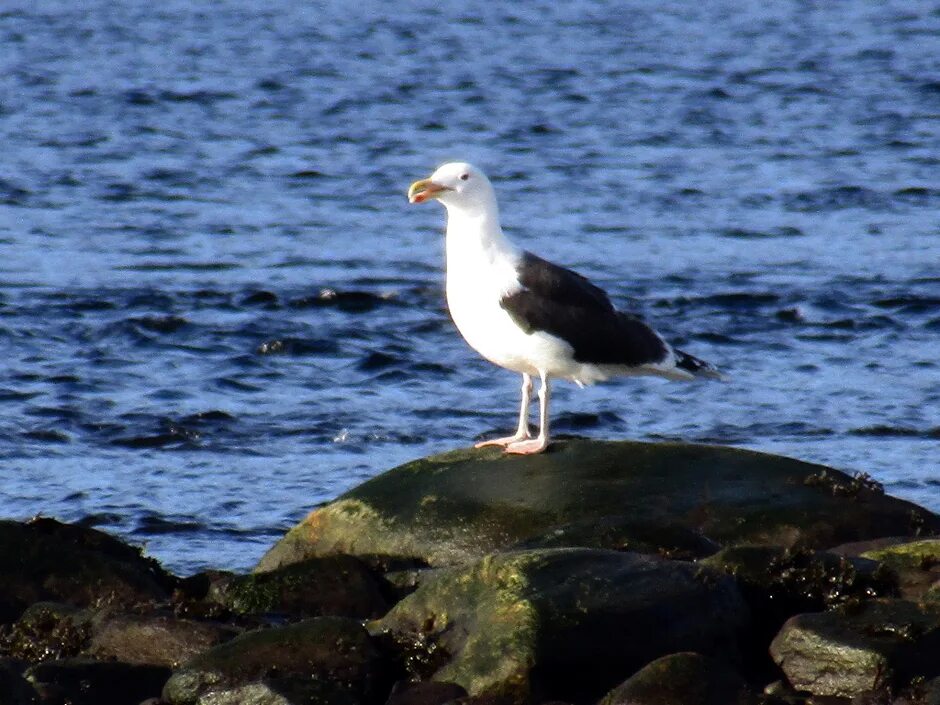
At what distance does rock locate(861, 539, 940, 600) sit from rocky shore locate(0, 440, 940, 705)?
0.03 feet

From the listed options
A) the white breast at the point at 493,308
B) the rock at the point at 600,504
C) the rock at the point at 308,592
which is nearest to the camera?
the rock at the point at 308,592

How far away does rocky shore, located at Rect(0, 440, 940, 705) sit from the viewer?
6.18 metres

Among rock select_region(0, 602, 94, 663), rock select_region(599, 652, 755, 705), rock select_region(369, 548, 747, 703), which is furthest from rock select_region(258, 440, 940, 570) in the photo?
rock select_region(599, 652, 755, 705)

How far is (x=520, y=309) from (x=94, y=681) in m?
3.12

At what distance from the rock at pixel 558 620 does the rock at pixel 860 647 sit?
10.1 inches

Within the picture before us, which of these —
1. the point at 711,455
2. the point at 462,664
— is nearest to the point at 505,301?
the point at 711,455

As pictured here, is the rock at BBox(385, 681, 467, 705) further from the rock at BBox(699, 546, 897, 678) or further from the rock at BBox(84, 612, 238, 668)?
the rock at BBox(699, 546, 897, 678)

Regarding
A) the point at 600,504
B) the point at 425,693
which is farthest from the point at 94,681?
the point at 600,504

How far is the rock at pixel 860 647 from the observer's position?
20.3 feet

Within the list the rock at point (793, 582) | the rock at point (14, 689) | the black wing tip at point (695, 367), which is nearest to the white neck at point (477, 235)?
the black wing tip at point (695, 367)

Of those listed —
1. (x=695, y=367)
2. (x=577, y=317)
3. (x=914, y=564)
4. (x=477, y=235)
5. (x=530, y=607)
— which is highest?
(x=477, y=235)

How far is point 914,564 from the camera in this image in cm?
713

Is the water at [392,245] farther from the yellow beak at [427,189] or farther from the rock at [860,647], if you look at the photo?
the rock at [860,647]

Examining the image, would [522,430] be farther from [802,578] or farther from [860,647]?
[860,647]
